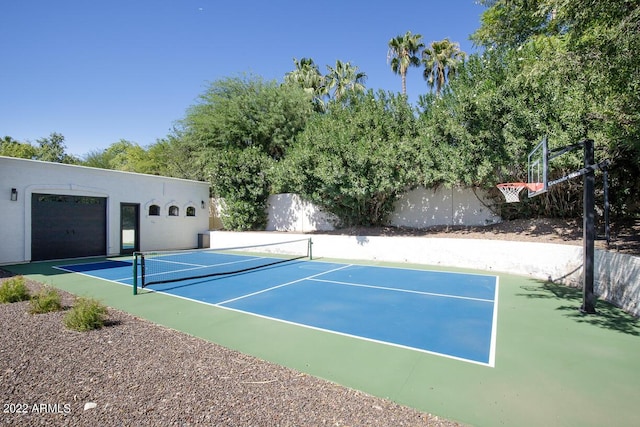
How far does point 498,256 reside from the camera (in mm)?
11086

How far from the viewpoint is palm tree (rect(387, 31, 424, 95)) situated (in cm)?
2548

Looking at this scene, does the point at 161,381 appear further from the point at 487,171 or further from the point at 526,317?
the point at 487,171

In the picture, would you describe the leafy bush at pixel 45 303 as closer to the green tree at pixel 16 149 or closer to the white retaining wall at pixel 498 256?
the white retaining wall at pixel 498 256

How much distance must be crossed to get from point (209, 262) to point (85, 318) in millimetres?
8511

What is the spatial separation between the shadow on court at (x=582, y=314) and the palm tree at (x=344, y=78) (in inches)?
836

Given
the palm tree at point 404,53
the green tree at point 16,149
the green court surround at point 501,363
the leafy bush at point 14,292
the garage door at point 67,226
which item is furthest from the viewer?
the green tree at point 16,149

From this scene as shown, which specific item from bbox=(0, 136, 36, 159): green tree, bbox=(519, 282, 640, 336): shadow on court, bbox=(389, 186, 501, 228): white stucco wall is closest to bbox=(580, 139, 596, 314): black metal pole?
bbox=(519, 282, 640, 336): shadow on court

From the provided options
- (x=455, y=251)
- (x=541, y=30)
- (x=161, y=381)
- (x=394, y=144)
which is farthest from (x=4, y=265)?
(x=541, y=30)

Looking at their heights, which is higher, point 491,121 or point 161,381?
point 491,121

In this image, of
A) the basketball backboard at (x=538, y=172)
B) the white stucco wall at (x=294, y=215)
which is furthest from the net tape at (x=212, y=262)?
the basketball backboard at (x=538, y=172)

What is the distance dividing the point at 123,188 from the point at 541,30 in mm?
19347

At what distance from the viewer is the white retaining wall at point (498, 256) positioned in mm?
6949

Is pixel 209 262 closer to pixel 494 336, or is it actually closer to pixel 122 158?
pixel 494 336

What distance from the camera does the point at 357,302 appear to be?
7449 mm
